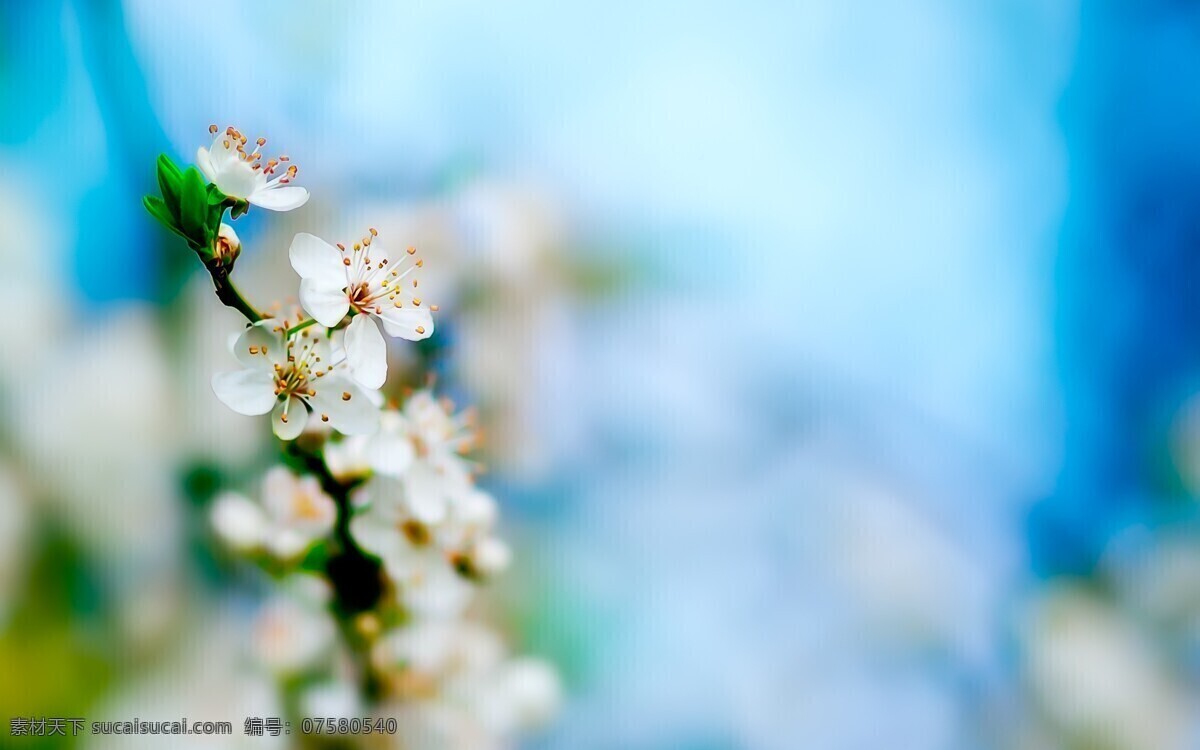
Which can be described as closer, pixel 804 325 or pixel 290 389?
pixel 290 389

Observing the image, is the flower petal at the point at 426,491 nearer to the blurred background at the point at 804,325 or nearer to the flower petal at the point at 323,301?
the flower petal at the point at 323,301

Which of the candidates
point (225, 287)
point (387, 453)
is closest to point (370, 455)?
point (387, 453)

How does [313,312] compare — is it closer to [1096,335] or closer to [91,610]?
[91,610]

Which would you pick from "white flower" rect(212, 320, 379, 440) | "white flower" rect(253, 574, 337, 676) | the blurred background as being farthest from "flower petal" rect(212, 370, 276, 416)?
the blurred background

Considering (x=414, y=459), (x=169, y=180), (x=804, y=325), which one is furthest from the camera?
(x=804, y=325)

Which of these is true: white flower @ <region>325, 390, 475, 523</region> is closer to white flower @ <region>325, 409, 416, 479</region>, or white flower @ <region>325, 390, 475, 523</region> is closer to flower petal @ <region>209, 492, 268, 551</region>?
white flower @ <region>325, 409, 416, 479</region>

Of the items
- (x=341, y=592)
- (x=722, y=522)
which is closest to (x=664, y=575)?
(x=722, y=522)

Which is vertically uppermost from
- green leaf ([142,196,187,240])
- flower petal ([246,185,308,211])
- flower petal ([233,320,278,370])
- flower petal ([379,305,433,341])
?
flower petal ([246,185,308,211])

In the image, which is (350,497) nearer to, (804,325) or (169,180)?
(169,180)
